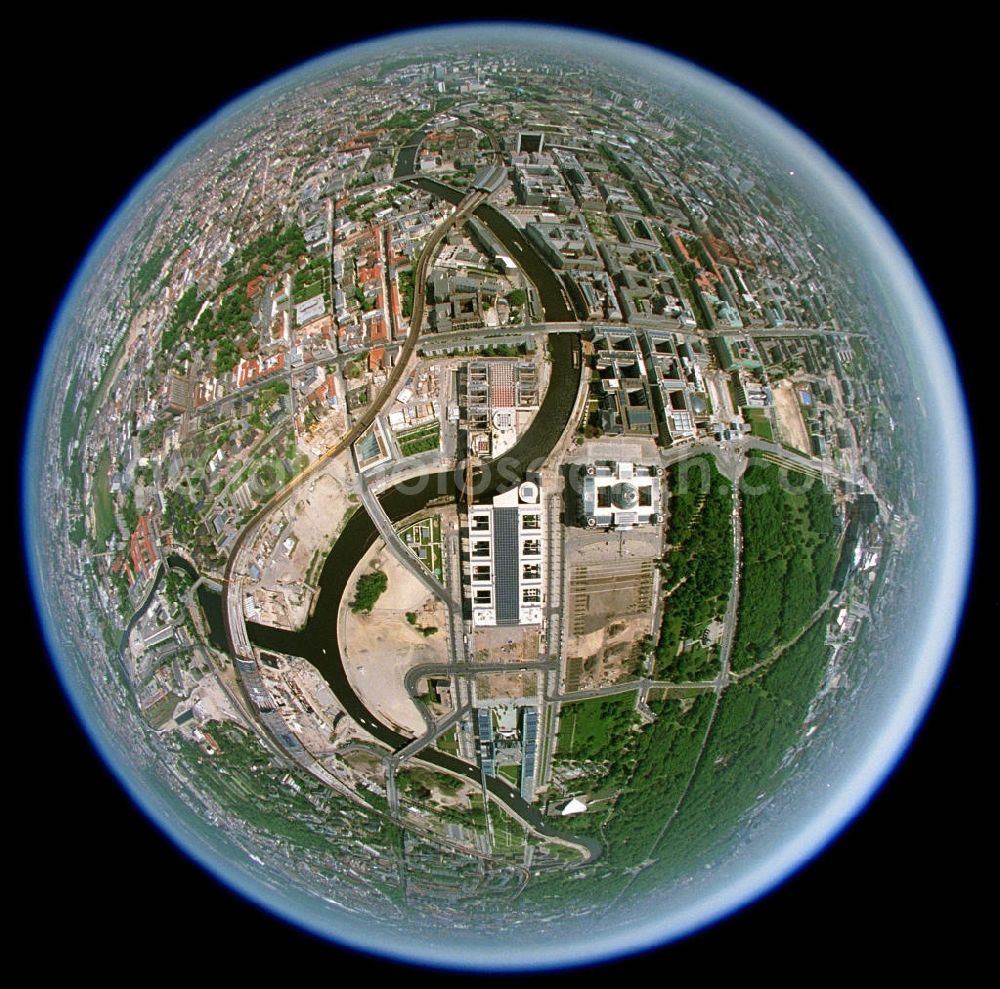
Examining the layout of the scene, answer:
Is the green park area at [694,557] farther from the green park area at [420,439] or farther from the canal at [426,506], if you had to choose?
the green park area at [420,439]

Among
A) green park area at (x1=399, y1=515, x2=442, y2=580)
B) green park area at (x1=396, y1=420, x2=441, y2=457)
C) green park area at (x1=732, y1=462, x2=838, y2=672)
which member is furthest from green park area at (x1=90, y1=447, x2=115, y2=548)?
green park area at (x1=732, y1=462, x2=838, y2=672)

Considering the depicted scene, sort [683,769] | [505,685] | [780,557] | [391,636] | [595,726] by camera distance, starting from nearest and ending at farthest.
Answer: [391,636] → [505,685] → [595,726] → [780,557] → [683,769]

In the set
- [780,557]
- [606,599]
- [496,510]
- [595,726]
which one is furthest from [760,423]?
[595,726]

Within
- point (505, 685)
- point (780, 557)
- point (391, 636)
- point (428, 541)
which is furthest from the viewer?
point (780, 557)

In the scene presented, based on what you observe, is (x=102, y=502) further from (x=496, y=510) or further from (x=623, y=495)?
(x=623, y=495)

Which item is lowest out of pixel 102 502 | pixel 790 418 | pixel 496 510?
pixel 102 502
